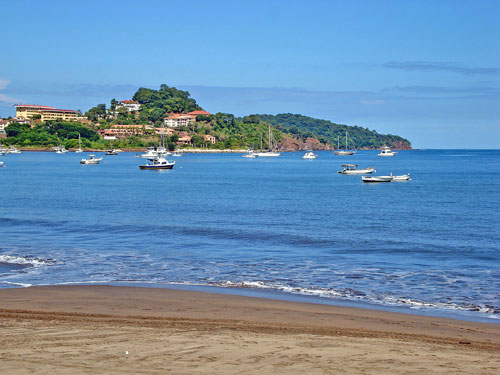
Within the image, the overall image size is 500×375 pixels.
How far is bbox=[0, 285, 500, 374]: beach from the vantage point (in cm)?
893

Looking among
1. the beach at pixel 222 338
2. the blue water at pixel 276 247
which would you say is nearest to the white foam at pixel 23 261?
the blue water at pixel 276 247

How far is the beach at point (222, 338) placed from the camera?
29.3ft

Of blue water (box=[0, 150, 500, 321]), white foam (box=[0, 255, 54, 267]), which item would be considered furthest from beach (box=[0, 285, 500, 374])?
white foam (box=[0, 255, 54, 267])

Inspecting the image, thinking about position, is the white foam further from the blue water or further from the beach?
the beach

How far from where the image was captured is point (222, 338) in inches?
425

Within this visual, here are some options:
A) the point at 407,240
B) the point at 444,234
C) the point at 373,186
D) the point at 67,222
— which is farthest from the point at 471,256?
the point at 373,186

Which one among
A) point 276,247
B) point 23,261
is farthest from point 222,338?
point 276,247

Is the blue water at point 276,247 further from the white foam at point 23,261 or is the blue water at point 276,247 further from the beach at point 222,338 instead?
the beach at point 222,338

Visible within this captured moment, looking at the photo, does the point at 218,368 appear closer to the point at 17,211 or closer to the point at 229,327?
the point at 229,327

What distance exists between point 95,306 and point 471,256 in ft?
53.7

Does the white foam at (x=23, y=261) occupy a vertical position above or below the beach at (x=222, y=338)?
below

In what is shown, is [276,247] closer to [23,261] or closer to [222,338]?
[23,261]

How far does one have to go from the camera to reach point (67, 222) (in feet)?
115

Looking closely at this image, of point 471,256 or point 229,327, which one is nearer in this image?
point 229,327
